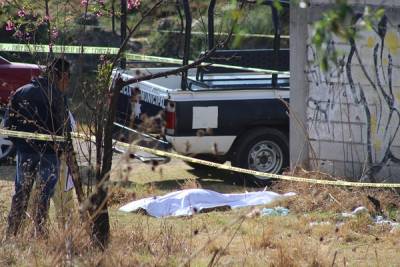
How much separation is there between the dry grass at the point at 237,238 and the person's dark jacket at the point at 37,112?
2.14 ft

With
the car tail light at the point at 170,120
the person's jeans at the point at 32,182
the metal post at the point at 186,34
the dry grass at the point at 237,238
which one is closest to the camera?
the dry grass at the point at 237,238

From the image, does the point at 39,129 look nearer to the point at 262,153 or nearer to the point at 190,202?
the point at 190,202

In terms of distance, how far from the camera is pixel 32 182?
280 inches

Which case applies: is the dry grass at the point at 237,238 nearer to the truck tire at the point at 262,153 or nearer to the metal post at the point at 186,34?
the truck tire at the point at 262,153

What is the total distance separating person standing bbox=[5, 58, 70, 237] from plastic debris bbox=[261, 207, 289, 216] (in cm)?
240

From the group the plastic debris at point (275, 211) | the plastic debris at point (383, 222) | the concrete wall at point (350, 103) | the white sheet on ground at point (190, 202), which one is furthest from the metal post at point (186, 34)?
the plastic debris at point (383, 222)

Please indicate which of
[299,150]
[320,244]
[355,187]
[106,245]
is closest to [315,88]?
[299,150]

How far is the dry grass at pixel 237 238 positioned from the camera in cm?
559

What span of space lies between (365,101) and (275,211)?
1.77 meters

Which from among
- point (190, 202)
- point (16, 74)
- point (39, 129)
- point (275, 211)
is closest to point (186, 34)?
point (190, 202)

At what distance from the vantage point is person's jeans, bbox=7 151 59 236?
6.82 m

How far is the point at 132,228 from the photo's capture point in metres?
7.31

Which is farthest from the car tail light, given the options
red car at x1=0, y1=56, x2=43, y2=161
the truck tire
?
red car at x1=0, y1=56, x2=43, y2=161

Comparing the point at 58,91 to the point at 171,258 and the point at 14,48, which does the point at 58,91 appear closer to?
the point at 171,258
